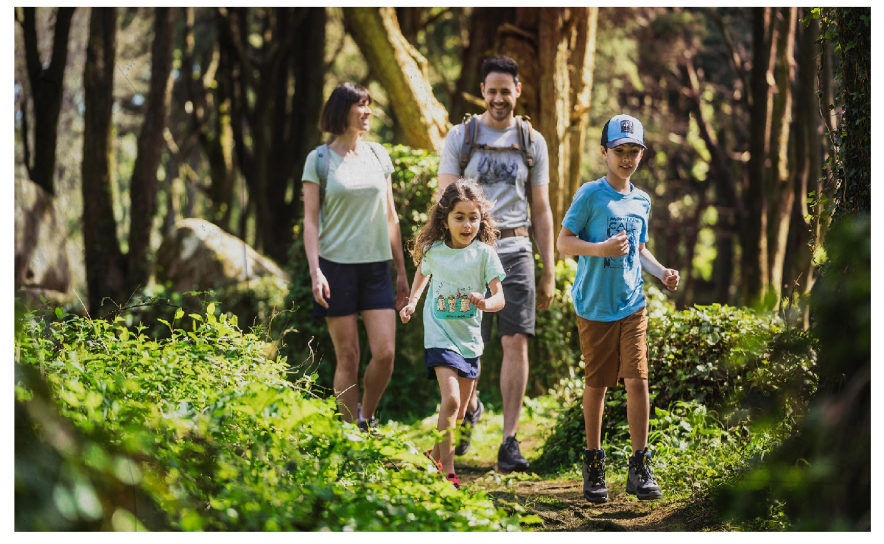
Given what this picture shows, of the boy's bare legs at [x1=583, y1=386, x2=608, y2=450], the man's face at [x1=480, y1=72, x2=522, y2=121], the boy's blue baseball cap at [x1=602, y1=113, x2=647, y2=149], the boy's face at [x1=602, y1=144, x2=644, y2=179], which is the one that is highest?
the man's face at [x1=480, y1=72, x2=522, y2=121]

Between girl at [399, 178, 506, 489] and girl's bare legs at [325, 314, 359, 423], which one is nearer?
girl at [399, 178, 506, 489]

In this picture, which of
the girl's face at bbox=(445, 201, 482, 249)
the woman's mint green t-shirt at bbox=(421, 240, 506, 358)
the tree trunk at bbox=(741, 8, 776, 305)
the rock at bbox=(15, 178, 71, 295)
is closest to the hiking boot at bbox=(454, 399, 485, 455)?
the woman's mint green t-shirt at bbox=(421, 240, 506, 358)

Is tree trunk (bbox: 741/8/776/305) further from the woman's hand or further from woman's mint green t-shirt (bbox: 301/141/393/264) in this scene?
woman's mint green t-shirt (bbox: 301/141/393/264)

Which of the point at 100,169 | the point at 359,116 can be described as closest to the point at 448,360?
the point at 359,116

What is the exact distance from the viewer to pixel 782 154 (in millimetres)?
12414

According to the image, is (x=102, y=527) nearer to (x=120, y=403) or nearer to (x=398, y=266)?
(x=120, y=403)

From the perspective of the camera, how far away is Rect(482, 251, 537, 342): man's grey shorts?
6000mm

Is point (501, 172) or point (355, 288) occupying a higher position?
point (501, 172)

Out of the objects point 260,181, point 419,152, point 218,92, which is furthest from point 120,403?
point 218,92

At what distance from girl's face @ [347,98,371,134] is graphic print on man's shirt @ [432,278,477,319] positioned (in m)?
1.40

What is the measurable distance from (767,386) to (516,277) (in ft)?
5.64

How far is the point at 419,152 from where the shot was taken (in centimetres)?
819

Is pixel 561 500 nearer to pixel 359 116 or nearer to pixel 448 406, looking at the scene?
pixel 448 406

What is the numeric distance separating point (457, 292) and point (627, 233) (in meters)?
1.00
